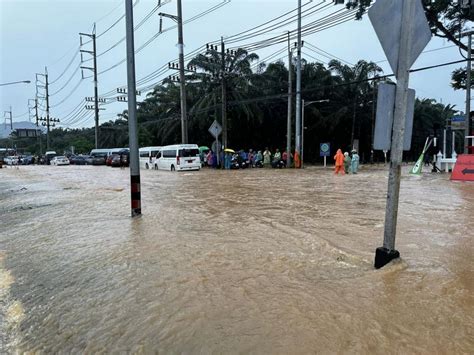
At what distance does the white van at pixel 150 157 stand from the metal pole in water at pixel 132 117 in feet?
77.3

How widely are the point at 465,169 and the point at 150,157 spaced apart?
24.2 meters

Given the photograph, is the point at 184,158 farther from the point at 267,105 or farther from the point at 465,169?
the point at 465,169

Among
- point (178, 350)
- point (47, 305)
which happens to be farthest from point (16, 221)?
point (178, 350)

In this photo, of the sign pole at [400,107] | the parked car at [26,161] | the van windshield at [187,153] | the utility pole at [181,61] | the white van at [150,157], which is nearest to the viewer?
the sign pole at [400,107]

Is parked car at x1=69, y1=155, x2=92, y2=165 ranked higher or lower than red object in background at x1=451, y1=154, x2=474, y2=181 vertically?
lower

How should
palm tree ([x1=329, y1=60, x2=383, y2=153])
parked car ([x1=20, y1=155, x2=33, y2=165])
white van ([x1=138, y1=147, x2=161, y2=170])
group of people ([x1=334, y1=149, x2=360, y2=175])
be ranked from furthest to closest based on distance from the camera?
1. parked car ([x1=20, y1=155, x2=33, y2=165])
2. palm tree ([x1=329, y1=60, x2=383, y2=153])
3. white van ([x1=138, y1=147, x2=161, y2=170])
4. group of people ([x1=334, y1=149, x2=360, y2=175])

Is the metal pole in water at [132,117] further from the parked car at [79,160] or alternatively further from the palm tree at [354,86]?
the parked car at [79,160]

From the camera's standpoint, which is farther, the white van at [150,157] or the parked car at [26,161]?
the parked car at [26,161]

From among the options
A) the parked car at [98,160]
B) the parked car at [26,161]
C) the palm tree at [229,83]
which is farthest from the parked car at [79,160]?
the palm tree at [229,83]

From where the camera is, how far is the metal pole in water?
8883mm

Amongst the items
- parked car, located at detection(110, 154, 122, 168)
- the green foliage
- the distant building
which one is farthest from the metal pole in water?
the distant building

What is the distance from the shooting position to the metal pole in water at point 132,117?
8.88m

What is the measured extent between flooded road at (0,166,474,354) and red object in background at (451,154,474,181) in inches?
333

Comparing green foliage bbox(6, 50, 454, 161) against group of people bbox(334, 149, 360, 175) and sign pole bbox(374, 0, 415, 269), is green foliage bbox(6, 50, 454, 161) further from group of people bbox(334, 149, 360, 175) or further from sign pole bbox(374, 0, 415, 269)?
sign pole bbox(374, 0, 415, 269)
